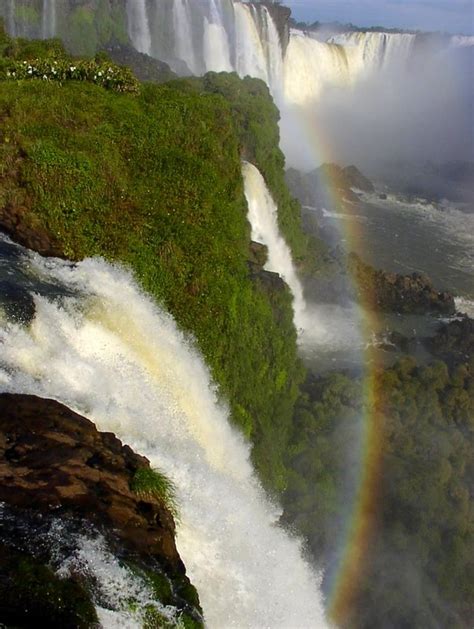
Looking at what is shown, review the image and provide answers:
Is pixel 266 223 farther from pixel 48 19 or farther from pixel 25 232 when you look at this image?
pixel 48 19

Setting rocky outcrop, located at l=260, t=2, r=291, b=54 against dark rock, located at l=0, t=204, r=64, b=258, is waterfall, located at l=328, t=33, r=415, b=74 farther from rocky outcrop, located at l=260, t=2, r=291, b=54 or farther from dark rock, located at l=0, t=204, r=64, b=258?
dark rock, located at l=0, t=204, r=64, b=258

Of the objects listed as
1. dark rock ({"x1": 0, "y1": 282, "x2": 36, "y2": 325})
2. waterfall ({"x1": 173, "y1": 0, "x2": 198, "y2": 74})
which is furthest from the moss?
waterfall ({"x1": 173, "y1": 0, "x2": 198, "y2": 74})

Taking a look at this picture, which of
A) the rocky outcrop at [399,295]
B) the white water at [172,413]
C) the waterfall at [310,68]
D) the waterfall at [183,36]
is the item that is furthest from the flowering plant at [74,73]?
the waterfall at [310,68]

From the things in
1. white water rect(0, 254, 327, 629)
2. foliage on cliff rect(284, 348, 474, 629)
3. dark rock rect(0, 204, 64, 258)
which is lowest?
A: foliage on cliff rect(284, 348, 474, 629)

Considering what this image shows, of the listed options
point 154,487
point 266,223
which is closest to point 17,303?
point 154,487

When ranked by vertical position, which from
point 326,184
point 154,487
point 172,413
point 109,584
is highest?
point 109,584

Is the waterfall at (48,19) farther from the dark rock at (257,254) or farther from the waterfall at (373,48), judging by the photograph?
the waterfall at (373,48)
